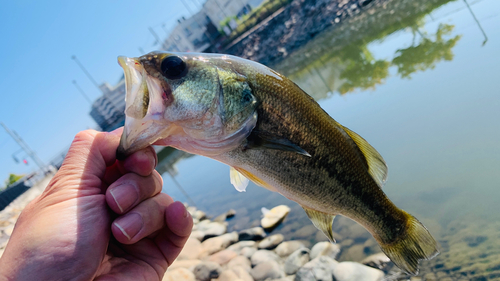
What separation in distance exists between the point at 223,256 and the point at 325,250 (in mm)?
2583

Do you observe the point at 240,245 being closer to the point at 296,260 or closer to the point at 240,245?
the point at 240,245

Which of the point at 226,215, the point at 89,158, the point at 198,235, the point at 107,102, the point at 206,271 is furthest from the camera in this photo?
the point at 107,102

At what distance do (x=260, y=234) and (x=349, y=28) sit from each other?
97.3 feet

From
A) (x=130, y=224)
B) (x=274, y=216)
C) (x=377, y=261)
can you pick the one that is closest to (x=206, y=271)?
(x=274, y=216)

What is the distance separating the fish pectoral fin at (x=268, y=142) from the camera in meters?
1.86

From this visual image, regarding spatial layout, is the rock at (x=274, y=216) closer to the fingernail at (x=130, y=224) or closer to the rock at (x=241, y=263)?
the rock at (x=241, y=263)

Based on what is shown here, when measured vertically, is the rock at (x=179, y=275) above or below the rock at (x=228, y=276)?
above

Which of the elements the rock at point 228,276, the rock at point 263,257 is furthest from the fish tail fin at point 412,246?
the rock at point 263,257

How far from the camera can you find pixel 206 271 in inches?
222

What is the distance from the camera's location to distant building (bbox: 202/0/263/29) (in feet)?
219

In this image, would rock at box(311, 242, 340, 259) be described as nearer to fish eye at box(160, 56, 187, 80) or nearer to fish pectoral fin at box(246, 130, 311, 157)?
fish pectoral fin at box(246, 130, 311, 157)

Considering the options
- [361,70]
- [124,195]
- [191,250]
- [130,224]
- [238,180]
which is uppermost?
[124,195]

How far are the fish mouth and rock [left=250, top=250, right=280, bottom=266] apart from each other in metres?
4.99

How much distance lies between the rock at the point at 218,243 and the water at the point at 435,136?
92cm
